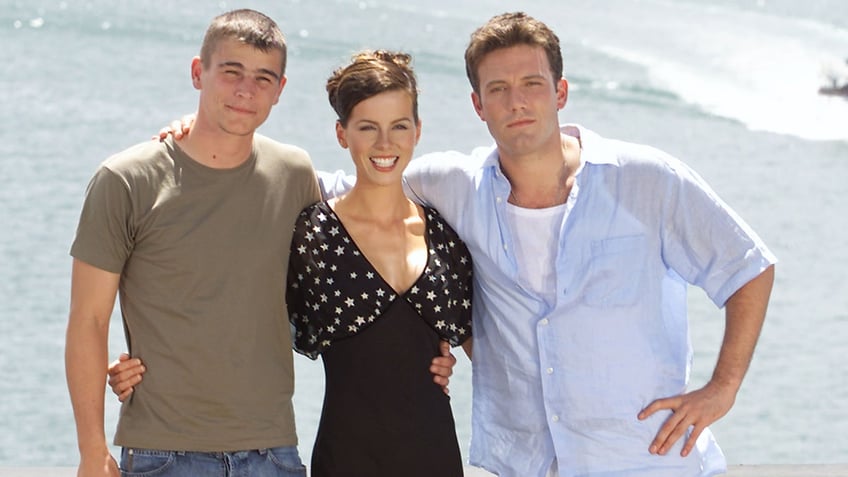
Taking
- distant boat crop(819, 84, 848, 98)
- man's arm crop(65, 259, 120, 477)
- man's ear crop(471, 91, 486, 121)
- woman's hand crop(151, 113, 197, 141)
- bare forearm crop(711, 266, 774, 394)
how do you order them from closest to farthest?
man's arm crop(65, 259, 120, 477) < woman's hand crop(151, 113, 197, 141) < bare forearm crop(711, 266, 774, 394) < man's ear crop(471, 91, 486, 121) < distant boat crop(819, 84, 848, 98)

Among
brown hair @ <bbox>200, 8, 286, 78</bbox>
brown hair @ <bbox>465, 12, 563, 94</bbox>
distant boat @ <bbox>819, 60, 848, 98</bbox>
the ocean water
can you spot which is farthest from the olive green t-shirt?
distant boat @ <bbox>819, 60, 848, 98</bbox>

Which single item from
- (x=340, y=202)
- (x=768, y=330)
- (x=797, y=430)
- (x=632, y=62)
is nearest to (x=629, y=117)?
(x=632, y=62)

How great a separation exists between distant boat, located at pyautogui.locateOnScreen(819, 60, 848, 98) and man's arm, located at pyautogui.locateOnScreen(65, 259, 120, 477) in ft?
47.2

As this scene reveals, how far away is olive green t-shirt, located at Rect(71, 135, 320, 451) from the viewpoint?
2545 millimetres

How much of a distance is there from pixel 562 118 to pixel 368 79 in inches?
554

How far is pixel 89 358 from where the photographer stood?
2.54 metres

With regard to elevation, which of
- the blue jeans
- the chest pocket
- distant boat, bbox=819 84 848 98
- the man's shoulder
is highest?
distant boat, bbox=819 84 848 98

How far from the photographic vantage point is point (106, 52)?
61.7 ft

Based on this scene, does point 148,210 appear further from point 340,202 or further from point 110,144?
point 110,144

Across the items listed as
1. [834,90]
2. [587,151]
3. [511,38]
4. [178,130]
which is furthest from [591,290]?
[834,90]

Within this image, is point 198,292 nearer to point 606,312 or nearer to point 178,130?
point 178,130

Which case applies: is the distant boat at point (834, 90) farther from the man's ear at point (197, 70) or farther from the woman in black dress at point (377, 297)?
the man's ear at point (197, 70)

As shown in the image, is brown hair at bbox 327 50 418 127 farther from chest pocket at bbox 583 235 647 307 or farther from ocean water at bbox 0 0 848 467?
ocean water at bbox 0 0 848 467

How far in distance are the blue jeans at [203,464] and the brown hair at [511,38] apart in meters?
0.93
